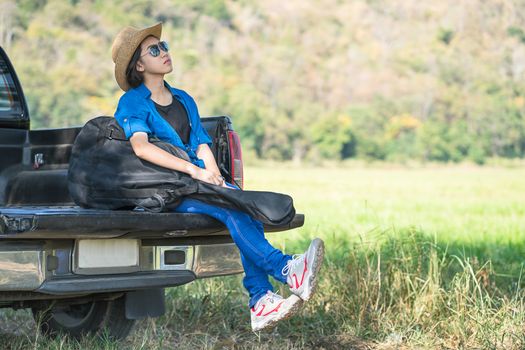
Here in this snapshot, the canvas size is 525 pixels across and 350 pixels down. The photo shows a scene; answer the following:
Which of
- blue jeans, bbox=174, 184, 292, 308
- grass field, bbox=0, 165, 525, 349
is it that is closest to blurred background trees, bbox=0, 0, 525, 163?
grass field, bbox=0, 165, 525, 349

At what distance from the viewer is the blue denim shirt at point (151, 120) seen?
4.55 m

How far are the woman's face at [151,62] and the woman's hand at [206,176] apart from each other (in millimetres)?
568

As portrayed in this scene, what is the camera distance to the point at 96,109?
206ft

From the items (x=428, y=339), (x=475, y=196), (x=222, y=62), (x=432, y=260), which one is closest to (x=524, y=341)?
(x=428, y=339)

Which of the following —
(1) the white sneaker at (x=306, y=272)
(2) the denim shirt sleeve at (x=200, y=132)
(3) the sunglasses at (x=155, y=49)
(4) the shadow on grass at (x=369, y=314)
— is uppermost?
(3) the sunglasses at (x=155, y=49)

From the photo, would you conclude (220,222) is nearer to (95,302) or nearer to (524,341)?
(95,302)

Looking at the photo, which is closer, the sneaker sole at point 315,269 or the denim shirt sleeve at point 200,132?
the sneaker sole at point 315,269

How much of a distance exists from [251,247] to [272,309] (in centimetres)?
27

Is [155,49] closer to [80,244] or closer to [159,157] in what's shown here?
[159,157]

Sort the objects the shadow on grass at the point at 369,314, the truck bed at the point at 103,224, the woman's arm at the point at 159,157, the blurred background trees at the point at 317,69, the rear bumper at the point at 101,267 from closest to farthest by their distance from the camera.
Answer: the truck bed at the point at 103,224, the rear bumper at the point at 101,267, the woman's arm at the point at 159,157, the shadow on grass at the point at 369,314, the blurred background trees at the point at 317,69

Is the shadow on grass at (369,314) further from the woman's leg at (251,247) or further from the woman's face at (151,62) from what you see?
the woman's face at (151,62)

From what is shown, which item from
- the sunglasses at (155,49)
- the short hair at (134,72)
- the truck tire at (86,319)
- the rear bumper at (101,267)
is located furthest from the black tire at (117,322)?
the sunglasses at (155,49)

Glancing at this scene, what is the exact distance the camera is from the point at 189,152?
473 cm

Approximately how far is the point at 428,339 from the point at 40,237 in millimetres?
2059
